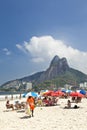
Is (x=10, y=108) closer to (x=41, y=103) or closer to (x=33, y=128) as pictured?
(x=41, y=103)

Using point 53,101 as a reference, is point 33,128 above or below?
below

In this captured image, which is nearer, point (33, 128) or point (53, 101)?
point (33, 128)

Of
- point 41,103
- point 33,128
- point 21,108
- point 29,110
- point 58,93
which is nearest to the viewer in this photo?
point 33,128

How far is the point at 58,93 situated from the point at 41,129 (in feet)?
51.7

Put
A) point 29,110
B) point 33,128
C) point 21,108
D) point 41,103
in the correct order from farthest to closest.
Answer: point 41,103 < point 21,108 < point 29,110 < point 33,128

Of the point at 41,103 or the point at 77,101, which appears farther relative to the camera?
the point at 77,101

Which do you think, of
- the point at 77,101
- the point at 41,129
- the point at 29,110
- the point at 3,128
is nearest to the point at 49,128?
the point at 41,129

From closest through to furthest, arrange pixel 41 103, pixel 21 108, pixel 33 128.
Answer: pixel 33 128, pixel 21 108, pixel 41 103

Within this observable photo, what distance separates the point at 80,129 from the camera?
39.4 feet

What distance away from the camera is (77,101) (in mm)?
28688

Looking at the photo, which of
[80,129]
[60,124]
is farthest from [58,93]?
[80,129]

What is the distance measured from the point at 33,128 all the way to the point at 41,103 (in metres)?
13.3

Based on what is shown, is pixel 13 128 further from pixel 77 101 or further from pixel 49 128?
pixel 77 101

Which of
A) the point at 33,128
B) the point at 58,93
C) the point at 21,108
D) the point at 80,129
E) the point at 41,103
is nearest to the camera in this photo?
the point at 80,129
